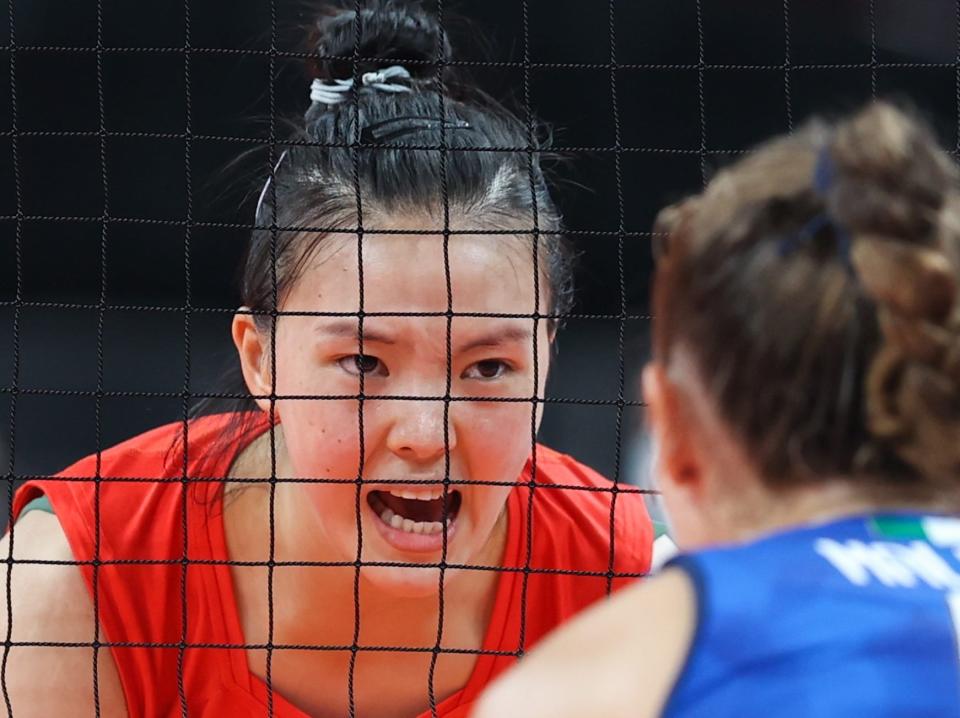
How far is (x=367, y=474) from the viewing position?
1584 millimetres

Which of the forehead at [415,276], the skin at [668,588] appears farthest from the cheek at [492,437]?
the skin at [668,588]

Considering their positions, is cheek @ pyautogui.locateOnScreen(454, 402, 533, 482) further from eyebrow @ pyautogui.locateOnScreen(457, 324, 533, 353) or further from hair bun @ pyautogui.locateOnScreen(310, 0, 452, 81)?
hair bun @ pyautogui.locateOnScreen(310, 0, 452, 81)

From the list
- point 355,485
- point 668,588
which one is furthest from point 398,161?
point 668,588

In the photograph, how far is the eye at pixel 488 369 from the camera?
1603 millimetres

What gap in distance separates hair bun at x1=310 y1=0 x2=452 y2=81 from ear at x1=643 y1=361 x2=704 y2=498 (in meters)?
0.92

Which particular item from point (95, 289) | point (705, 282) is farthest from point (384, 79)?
point (95, 289)

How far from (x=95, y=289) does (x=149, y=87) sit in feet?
1.79

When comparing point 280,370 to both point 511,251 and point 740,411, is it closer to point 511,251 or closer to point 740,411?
point 511,251

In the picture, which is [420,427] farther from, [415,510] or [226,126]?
[226,126]

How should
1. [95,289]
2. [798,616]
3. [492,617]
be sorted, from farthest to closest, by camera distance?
[95,289] → [492,617] → [798,616]

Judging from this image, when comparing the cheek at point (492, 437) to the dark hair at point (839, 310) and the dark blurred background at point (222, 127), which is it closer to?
the dark hair at point (839, 310)

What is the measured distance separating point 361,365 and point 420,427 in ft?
0.31

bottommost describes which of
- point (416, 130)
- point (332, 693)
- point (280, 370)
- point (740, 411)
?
point (332, 693)

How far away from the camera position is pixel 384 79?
5.68 ft
